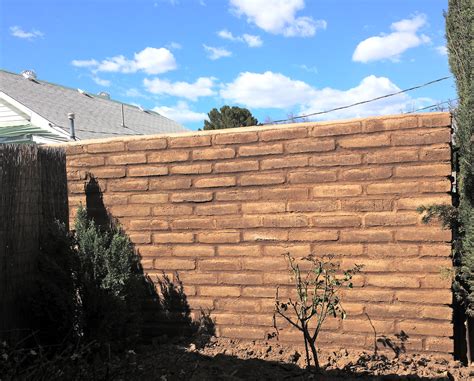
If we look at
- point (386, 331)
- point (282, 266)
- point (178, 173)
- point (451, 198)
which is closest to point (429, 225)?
point (451, 198)

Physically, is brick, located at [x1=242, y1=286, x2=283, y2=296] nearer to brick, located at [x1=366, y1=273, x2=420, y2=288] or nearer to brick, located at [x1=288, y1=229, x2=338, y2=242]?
brick, located at [x1=288, y1=229, x2=338, y2=242]

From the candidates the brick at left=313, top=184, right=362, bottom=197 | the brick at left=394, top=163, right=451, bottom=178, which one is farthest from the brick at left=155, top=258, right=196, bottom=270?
the brick at left=394, top=163, right=451, bottom=178

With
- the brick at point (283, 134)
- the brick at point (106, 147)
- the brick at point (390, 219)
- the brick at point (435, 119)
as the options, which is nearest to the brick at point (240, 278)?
the brick at point (390, 219)

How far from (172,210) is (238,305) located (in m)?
1.04

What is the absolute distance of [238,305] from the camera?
13.7ft

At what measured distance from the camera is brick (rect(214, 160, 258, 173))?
407 cm

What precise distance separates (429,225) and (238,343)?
189cm

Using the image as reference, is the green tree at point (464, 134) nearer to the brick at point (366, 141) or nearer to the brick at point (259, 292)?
the brick at point (366, 141)

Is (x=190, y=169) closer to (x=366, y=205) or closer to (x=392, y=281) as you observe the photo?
(x=366, y=205)

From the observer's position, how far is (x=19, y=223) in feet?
13.0

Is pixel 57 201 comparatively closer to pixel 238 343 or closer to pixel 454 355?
pixel 238 343

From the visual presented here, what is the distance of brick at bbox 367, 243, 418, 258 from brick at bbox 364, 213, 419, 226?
0.17 m

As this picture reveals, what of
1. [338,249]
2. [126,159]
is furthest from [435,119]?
[126,159]

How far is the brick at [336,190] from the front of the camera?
381 centimetres
